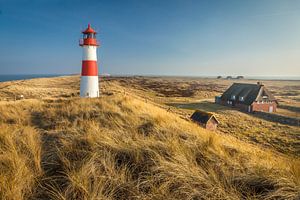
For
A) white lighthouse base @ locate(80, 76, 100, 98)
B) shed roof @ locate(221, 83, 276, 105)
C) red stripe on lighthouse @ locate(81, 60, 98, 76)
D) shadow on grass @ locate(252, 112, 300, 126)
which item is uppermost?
red stripe on lighthouse @ locate(81, 60, 98, 76)

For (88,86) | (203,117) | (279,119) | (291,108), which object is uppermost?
(88,86)

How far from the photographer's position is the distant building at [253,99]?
35.2 metres

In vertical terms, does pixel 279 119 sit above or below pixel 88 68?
below

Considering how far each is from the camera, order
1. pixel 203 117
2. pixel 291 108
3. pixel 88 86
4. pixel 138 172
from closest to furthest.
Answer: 1. pixel 138 172
2. pixel 88 86
3. pixel 203 117
4. pixel 291 108

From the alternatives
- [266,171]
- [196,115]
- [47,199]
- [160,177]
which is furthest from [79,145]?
[196,115]

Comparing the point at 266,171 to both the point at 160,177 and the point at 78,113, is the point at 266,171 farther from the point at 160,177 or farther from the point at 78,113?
the point at 78,113

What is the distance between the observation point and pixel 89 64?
46.4 feet

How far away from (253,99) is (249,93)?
7.81 feet

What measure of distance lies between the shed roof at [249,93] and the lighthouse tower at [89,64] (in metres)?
31.8

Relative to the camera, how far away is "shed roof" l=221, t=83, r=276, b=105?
35.5m

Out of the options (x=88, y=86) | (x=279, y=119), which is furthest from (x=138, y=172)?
(x=279, y=119)

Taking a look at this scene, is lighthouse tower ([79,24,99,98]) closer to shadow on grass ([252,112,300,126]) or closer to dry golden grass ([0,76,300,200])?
dry golden grass ([0,76,300,200])

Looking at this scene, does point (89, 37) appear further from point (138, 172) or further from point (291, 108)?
point (291, 108)

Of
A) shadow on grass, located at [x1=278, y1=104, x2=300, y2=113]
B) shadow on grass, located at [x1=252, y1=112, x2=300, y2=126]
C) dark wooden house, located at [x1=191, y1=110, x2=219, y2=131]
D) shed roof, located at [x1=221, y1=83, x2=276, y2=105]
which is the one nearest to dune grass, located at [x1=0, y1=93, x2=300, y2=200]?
dark wooden house, located at [x1=191, y1=110, x2=219, y2=131]
